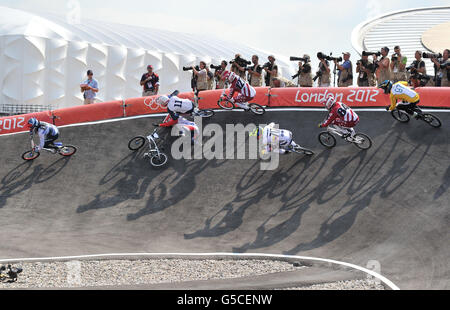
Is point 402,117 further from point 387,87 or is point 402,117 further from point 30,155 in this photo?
point 30,155

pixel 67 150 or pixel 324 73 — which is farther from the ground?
pixel 324 73

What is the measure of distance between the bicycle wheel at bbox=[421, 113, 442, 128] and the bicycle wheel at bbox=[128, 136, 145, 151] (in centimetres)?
959

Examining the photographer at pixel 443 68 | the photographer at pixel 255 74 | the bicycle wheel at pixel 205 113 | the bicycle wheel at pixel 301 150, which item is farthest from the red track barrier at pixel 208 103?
the bicycle wheel at pixel 301 150

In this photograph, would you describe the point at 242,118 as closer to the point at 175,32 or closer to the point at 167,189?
the point at 167,189

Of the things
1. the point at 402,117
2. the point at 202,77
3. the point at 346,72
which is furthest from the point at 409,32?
the point at 402,117

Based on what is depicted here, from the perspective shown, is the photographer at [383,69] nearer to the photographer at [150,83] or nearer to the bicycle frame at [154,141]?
the bicycle frame at [154,141]

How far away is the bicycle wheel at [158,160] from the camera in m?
19.7

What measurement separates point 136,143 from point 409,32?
2329cm

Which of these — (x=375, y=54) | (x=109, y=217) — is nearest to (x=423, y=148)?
(x=375, y=54)

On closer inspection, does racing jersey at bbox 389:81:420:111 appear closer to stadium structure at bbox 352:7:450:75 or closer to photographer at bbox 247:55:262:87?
photographer at bbox 247:55:262:87

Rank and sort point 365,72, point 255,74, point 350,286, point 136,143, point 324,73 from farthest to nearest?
point 255,74, point 324,73, point 365,72, point 136,143, point 350,286

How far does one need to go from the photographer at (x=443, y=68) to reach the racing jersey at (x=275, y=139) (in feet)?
20.5

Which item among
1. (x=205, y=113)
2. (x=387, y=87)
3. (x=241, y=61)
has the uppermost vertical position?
(x=241, y=61)

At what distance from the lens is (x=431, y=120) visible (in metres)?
19.3
